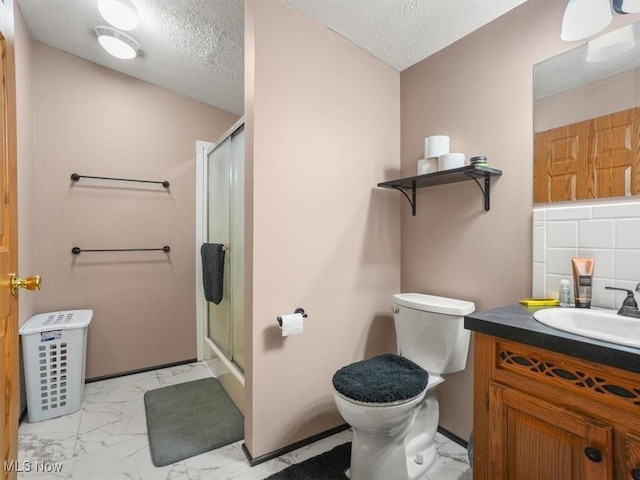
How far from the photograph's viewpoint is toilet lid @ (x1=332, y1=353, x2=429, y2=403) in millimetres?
1243

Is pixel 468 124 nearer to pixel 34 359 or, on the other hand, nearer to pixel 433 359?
pixel 433 359

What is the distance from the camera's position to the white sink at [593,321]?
3.24ft

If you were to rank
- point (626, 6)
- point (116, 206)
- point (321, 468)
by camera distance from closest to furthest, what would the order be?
point (626, 6) → point (321, 468) → point (116, 206)

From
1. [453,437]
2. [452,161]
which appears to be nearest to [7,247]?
[452,161]

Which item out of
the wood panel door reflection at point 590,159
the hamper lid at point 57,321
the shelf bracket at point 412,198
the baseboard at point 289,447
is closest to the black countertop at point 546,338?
the wood panel door reflection at point 590,159

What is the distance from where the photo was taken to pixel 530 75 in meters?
1.40

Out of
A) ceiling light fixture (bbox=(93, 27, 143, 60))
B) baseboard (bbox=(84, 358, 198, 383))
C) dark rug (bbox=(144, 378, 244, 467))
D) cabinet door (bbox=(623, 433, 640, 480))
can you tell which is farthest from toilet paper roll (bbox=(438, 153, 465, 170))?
baseboard (bbox=(84, 358, 198, 383))

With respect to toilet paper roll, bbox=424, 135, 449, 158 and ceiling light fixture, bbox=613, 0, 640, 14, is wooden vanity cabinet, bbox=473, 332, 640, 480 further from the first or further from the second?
ceiling light fixture, bbox=613, 0, 640, 14

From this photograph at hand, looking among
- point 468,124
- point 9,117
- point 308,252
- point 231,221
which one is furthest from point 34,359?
point 468,124

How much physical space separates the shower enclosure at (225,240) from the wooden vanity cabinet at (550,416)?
4.53ft

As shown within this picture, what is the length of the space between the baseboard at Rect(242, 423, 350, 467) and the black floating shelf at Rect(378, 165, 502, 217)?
1.33m

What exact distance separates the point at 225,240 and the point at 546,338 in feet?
6.60

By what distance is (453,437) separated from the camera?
1.70 meters

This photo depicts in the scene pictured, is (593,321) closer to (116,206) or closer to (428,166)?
(428,166)
